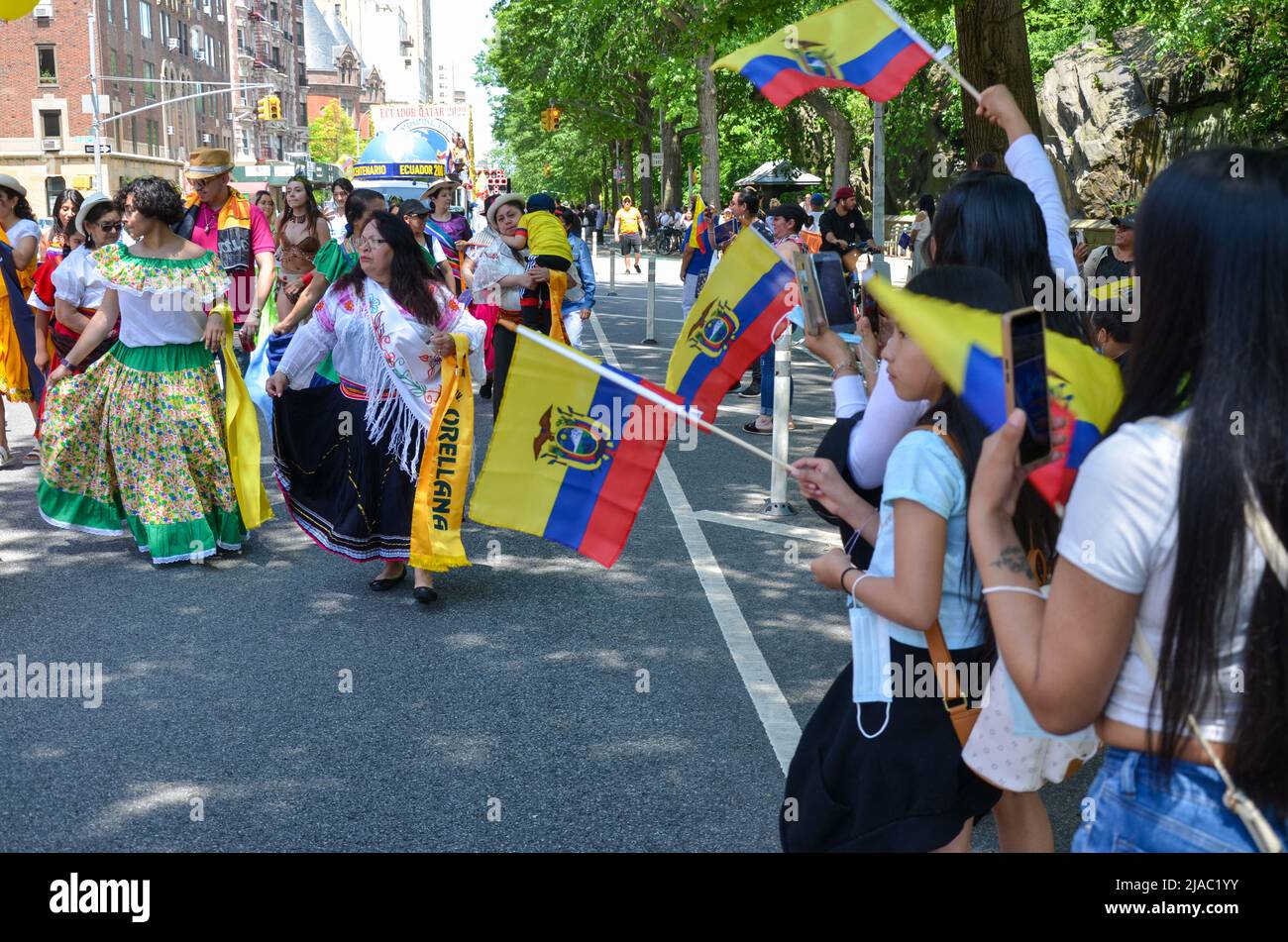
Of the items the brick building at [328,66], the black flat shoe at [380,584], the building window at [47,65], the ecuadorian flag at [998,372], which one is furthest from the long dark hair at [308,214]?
the brick building at [328,66]

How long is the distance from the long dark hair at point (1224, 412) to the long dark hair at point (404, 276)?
543cm

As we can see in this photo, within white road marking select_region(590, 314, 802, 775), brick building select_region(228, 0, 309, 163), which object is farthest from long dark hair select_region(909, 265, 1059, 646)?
brick building select_region(228, 0, 309, 163)

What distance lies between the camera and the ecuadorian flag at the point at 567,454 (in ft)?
13.0

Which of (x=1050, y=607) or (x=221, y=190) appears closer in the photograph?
(x=1050, y=607)

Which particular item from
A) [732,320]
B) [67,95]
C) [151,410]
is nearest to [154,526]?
[151,410]

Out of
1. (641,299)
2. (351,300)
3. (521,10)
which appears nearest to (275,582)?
(351,300)

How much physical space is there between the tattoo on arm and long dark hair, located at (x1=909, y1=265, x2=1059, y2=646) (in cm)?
55

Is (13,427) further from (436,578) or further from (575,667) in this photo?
(575,667)

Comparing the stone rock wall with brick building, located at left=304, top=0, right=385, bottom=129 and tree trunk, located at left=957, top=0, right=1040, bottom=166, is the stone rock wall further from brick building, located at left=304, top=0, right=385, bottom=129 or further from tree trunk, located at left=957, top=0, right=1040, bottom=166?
brick building, located at left=304, top=0, right=385, bottom=129

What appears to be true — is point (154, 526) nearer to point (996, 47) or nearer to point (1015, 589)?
point (1015, 589)

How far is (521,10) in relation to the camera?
53969mm

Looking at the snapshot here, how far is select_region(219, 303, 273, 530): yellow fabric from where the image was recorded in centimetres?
796

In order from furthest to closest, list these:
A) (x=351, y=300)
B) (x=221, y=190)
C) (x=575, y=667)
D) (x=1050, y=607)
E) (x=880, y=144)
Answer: (x=880, y=144)
(x=221, y=190)
(x=351, y=300)
(x=575, y=667)
(x=1050, y=607)

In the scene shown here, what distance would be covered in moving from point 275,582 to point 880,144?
52.6ft
